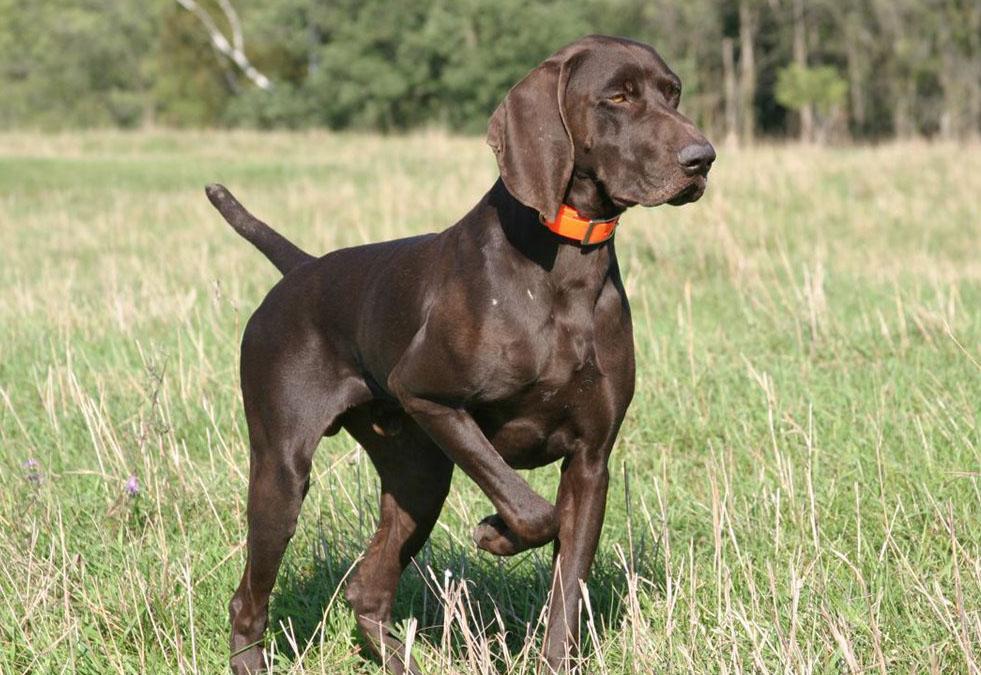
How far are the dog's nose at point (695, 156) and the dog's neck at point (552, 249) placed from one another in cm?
31

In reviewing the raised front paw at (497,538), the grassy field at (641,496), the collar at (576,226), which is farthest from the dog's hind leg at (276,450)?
the collar at (576,226)

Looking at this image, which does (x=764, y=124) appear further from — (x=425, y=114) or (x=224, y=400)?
(x=224, y=400)

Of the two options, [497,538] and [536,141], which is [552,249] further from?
[497,538]

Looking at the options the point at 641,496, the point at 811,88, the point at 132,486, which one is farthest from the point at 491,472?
the point at 811,88

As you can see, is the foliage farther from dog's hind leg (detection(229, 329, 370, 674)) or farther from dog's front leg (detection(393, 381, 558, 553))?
dog's front leg (detection(393, 381, 558, 553))

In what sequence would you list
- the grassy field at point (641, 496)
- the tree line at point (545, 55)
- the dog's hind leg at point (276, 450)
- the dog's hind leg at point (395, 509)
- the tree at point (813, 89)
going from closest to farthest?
the grassy field at point (641, 496)
the dog's hind leg at point (276, 450)
the dog's hind leg at point (395, 509)
the tree at point (813, 89)
the tree line at point (545, 55)

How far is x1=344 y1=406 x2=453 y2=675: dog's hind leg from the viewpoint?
3.79 m

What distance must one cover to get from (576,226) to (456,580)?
1267 mm

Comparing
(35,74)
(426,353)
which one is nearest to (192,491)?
(426,353)

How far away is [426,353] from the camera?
319 centimetres

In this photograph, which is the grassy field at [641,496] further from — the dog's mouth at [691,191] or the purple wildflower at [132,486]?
the dog's mouth at [691,191]

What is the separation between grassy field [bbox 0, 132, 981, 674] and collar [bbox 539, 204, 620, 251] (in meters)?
0.78

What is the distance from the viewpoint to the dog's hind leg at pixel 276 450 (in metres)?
3.54

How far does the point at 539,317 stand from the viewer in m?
3.12
